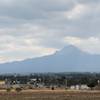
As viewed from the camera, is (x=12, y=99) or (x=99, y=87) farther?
(x=99, y=87)

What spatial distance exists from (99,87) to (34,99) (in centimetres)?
5278

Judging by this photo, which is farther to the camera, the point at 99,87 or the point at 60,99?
the point at 99,87

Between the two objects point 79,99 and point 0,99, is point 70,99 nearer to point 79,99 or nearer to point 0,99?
point 79,99

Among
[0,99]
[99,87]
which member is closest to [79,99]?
[0,99]

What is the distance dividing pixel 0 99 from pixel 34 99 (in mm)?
5221

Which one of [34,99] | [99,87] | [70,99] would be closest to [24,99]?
[34,99]

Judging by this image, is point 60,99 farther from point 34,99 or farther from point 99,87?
point 99,87

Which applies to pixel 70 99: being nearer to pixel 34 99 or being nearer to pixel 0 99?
pixel 34 99

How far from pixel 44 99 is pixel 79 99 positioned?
5370mm

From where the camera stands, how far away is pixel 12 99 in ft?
217

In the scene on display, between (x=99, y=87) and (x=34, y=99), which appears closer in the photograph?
(x=34, y=99)

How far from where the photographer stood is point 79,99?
217 feet

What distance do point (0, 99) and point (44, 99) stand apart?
6729 mm

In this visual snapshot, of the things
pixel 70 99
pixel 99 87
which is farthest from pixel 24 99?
pixel 99 87
